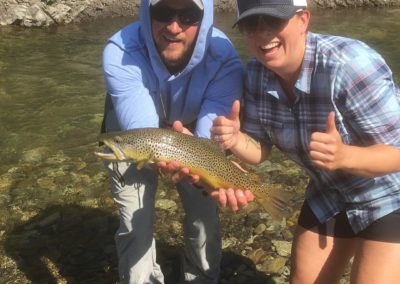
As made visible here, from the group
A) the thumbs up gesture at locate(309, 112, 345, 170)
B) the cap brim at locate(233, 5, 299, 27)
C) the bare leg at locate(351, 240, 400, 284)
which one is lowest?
the bare leg at locate(351, 240, 400, 284)

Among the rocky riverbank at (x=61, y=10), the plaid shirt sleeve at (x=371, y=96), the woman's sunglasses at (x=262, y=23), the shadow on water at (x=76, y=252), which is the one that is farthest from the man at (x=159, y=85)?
the rocky riverbank at (x=61, y=10)

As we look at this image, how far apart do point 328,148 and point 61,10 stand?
17881 mm

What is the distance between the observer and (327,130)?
3100mm

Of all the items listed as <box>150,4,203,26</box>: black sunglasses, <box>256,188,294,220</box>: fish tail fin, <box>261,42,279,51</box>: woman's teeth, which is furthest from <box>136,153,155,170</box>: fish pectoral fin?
<box>261,42,279,51</box>: woman's teeth

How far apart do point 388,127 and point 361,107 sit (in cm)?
21

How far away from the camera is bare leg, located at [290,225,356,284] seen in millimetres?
4059

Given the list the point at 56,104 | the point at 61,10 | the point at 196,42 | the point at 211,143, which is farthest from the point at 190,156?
the point at 61,10

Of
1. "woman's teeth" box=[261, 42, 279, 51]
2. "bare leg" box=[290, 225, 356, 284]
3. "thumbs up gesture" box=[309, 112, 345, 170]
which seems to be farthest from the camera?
"bare leg" box=[290, 225, 356, 284]

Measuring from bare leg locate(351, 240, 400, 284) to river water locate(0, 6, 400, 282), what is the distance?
14.0ft

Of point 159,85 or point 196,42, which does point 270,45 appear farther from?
point 159,85

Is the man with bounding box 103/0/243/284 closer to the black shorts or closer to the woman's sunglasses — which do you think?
the woman's sunglasses

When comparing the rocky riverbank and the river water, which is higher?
the rocky riverbank

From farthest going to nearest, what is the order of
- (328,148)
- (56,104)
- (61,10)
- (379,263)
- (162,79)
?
(61,10) → (56,104) → (162,79) → (379,263) → (328,148)

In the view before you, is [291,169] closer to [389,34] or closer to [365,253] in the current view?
[365,253]
